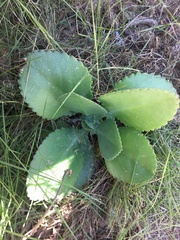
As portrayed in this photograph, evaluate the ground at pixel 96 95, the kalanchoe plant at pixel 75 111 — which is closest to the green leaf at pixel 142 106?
the kalanchoe plant at pixel 75 111

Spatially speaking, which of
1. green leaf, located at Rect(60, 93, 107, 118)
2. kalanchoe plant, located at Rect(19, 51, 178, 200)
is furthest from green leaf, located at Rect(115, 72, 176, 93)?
green leaf, located at Rect(60, 93, 107, 118)

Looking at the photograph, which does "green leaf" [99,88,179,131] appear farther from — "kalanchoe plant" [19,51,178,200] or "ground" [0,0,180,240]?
"ground" [0,0,180,240]

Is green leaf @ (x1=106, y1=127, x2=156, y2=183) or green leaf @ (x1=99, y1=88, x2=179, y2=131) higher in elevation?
green leaf @ (x1=99, y1=88, x2=179, y2=131)

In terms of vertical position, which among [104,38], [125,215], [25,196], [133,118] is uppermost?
[104,38]

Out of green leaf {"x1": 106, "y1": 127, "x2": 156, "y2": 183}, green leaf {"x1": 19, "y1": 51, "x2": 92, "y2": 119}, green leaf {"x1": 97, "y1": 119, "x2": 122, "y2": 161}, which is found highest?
green leaf {"x1": 19, "y1": 51, "x2": 92, "y2": 119}

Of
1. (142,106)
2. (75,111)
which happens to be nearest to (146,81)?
(142,106)

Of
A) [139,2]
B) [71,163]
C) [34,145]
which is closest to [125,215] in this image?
[71,163]

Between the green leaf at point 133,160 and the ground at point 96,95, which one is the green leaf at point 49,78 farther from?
the green leaf at point 133,160

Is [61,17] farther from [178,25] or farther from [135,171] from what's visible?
[135,171]
